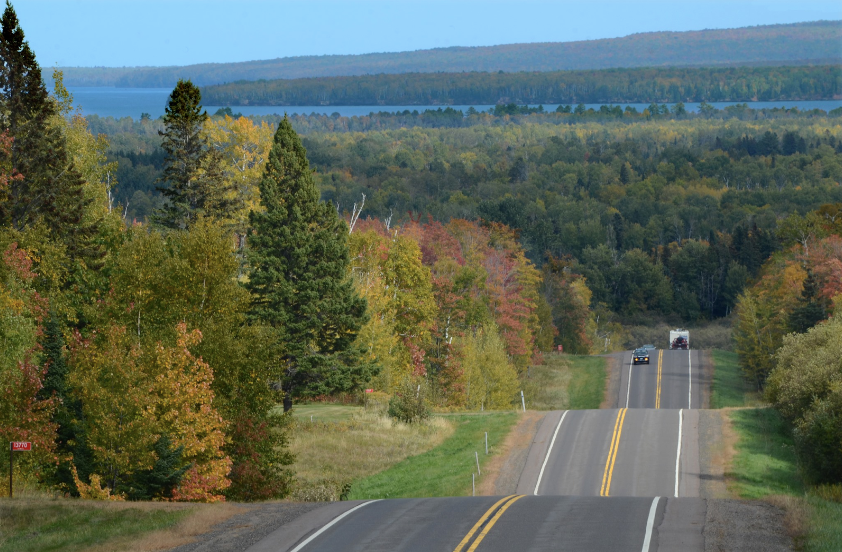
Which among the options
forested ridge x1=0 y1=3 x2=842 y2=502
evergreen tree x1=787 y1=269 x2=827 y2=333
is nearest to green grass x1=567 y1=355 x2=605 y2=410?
forested ridge x1=0 y1=3 x2=842 y2=502

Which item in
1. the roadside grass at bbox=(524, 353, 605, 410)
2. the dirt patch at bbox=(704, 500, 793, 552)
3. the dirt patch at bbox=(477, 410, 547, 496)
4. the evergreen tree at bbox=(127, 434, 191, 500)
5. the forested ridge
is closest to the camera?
the dirt patch at bbox=(704, 500, 793, 552)

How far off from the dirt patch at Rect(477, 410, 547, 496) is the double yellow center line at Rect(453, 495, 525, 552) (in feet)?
49.0

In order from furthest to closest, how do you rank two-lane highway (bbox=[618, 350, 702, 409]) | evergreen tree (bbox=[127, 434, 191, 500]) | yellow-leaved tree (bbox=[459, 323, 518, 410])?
two-lane highway (bbox=[618, 350, 702, 409])
yellow-leaved tree (bbox=[459, 323, 518, 410])
evergreen tree (bbox=[127, 434, 191, 500])

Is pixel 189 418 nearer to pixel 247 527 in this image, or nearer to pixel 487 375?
pixel 247 527

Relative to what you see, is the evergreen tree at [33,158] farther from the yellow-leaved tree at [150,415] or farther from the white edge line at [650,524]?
the white edge line at [650,524]

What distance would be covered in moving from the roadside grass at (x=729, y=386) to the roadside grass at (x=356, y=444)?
104 ft

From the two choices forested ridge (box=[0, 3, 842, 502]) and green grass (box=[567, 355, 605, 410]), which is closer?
forested ridge (box=[0, 3, 842, 502])

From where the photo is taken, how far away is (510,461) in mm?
45031

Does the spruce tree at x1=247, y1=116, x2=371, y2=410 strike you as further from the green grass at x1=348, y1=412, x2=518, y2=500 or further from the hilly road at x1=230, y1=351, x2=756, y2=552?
the hilly road at x1=230, y1=351, x2=756, y2=552

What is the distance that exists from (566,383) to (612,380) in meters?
3.95

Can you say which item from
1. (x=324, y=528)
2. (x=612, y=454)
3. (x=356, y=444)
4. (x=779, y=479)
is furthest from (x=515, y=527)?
(x=356, y=444)

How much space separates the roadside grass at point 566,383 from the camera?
264 ft

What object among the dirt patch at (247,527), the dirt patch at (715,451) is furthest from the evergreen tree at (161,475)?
the dirt patch at (715,451)

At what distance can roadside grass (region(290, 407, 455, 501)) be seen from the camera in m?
42.8
